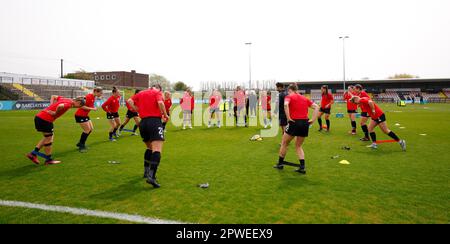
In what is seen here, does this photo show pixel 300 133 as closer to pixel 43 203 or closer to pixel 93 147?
pixel 43 203

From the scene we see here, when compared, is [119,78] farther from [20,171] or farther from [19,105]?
[20,171]

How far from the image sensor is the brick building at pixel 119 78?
91938 mm

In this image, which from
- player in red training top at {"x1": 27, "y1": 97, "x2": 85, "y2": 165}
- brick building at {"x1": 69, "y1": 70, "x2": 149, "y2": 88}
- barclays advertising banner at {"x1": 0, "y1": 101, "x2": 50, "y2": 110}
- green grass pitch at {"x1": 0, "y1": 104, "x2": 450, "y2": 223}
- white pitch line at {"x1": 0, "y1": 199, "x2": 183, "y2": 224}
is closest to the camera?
white pitch line at {"x1": 0, "y1": 199, "x2": 183, "y2": 224}

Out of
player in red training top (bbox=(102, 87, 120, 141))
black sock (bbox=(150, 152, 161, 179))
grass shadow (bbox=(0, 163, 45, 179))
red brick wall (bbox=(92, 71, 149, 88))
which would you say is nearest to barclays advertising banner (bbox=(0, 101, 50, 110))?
player in red training top (bbox=(102, 87, 120, 141))

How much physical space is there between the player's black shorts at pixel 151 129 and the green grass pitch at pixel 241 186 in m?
1.10

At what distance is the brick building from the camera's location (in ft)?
302

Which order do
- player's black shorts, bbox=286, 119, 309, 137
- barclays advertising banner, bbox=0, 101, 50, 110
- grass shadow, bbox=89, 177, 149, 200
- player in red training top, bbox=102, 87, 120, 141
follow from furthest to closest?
barclays advertising banner, bbox=0, 101, 50, 110
player in red training top, bbox=102, 87, 120, 141
player's black shorts, bbox=286, 119, 309, 137
grass shadow, bbox=89, 177, 149, 200

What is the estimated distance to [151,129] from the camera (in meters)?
→ 6.08

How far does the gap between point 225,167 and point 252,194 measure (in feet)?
7.53

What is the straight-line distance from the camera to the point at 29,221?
427cm

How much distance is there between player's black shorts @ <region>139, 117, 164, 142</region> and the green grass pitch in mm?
1100

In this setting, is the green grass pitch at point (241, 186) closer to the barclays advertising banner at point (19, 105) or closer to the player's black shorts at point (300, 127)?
the player's black shorts at point (300, 127)

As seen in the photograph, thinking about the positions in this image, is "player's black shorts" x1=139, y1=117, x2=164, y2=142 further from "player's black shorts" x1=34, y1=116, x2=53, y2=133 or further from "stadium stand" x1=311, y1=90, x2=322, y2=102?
"stadium stand" x1=311, y1=90, x2=322, y2=102

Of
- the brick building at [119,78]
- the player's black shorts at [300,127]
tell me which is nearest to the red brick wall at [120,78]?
the brick building at [119,78]
